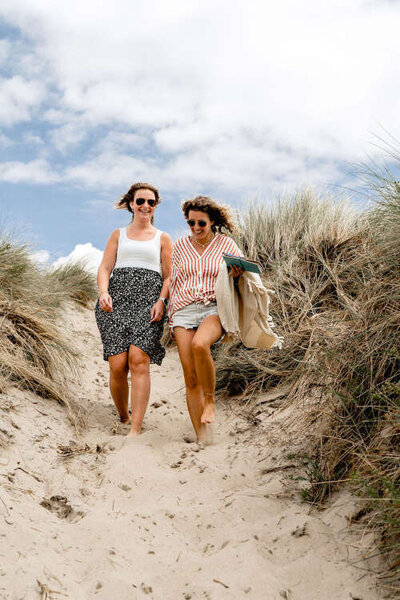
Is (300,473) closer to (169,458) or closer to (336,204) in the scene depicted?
(169,458)

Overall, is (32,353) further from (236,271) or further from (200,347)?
(236,271)

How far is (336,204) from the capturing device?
313 inches

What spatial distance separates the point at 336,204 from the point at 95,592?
6657mm

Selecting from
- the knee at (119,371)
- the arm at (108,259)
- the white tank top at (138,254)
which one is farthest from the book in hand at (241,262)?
the knee at (119,371)

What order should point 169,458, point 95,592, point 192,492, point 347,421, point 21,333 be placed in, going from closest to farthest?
point 95,592, point 347,421, point 192,492, point 169,458, point 21,333

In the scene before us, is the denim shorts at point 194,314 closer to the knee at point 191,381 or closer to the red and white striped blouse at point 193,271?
the red and white striped blouse at point 193,271

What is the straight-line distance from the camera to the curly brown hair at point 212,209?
14.6ft

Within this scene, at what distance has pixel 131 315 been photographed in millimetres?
4832

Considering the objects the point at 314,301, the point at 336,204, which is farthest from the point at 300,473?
the point at 336,204

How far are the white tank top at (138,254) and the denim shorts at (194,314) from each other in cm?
75

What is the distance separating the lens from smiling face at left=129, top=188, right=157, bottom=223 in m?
4.95

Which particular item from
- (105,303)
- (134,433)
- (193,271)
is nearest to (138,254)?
(105,303)

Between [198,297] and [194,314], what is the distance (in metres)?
0.15

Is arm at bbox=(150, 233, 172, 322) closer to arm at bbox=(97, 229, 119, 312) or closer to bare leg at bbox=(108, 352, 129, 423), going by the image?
arm at bbox=(97, 229, 119, 312)
